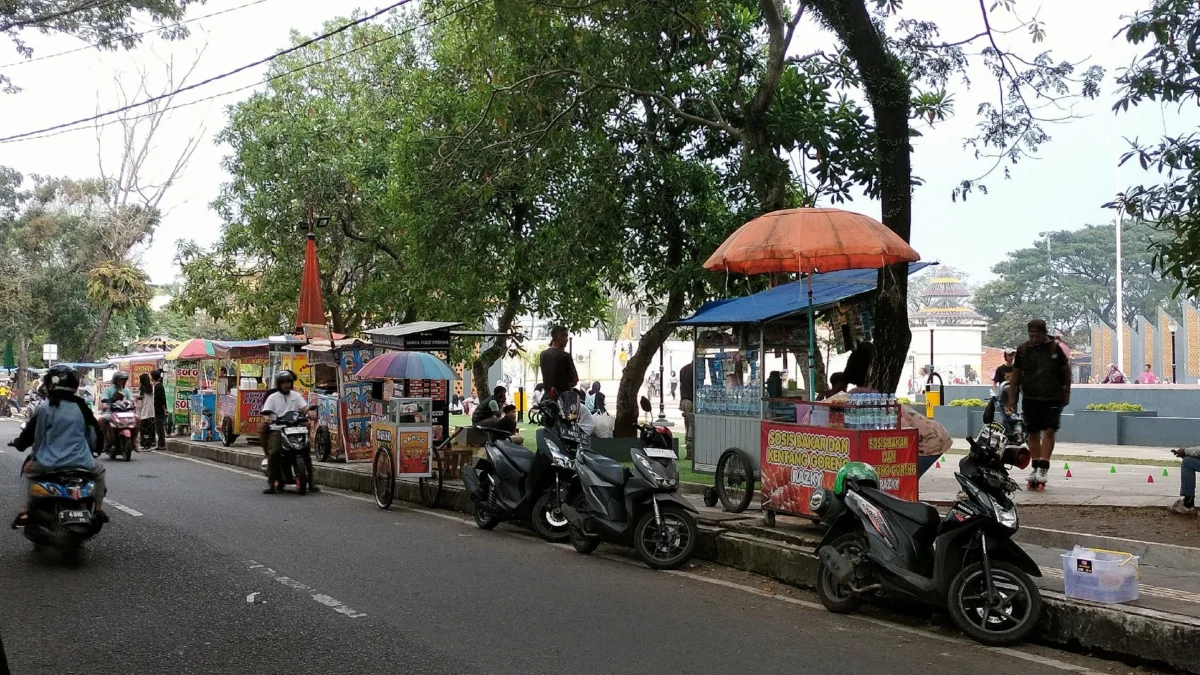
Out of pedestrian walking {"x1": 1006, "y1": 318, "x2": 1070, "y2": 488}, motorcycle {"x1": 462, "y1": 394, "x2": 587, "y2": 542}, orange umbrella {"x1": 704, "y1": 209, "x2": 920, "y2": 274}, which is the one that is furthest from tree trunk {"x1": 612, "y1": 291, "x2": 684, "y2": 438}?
orange umbrella {"x1": 704, "y1": 209, "x2": 920, "y2": 274}

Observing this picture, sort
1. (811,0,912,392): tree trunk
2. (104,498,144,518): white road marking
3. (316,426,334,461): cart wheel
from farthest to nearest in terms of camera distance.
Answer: (316,426,334,461): cart wheel, (104,498,144,518): white road marking, (811,0,912,392): tree trunk

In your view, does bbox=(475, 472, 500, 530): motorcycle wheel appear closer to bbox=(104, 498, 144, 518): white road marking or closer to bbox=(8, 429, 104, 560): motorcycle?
bbox=(8, 429, 104, 560): motorcycle

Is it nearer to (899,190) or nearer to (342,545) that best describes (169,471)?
(342,545)

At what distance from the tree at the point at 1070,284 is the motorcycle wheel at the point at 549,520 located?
7128 centimetres

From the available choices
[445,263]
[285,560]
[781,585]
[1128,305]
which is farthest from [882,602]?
[1128,305]

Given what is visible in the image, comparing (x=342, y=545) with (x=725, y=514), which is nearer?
(x=342, y=545)

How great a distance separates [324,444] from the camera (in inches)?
702

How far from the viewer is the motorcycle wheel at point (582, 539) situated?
30.7 feet

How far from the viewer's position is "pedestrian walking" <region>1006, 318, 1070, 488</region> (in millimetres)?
11047

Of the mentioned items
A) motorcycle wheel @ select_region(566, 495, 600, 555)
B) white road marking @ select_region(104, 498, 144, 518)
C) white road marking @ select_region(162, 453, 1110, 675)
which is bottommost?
white road marking @ select_region(162, 453, 1110, 675)

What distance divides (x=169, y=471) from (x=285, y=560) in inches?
400

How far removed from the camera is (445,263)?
63.5 feet

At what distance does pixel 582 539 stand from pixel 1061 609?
420 centimetres

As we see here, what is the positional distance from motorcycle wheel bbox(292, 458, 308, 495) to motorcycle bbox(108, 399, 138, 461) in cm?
746
